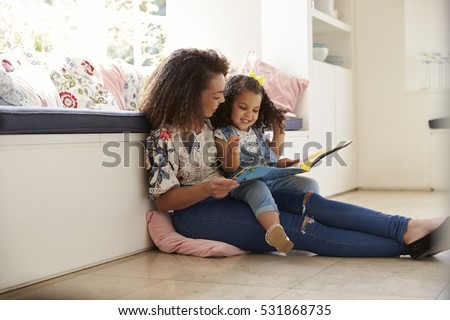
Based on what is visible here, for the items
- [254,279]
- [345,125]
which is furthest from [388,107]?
[254,279]

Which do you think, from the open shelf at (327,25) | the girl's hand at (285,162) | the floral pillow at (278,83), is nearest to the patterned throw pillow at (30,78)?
the girl's hand at (285,162)

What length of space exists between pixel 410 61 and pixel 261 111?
102 inches

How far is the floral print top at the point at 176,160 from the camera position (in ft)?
7.49

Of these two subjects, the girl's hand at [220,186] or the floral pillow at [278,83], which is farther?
the floral pillow at [278,83]

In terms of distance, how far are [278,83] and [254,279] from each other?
7.01ft

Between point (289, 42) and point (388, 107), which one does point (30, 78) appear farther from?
point (388, 107)

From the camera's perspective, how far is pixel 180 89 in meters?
2.29

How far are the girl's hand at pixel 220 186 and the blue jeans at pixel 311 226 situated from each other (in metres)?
0.13

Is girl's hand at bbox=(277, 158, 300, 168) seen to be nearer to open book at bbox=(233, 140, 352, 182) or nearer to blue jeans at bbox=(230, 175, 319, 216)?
blue jeans at bbox=(230, 175, 319, 216)

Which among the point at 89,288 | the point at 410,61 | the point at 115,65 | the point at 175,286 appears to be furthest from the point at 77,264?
the point at 410,61

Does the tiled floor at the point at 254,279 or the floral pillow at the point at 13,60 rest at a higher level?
the floral pillow at the point at 13,60

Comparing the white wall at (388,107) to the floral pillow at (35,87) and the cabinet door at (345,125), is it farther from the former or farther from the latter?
the floral pillow at (35,87)

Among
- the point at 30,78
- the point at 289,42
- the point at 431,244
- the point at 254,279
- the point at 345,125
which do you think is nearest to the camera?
the point at 254,279

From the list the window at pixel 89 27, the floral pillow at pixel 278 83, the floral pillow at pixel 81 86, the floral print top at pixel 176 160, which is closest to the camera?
the floral print top at pixel 176 160
